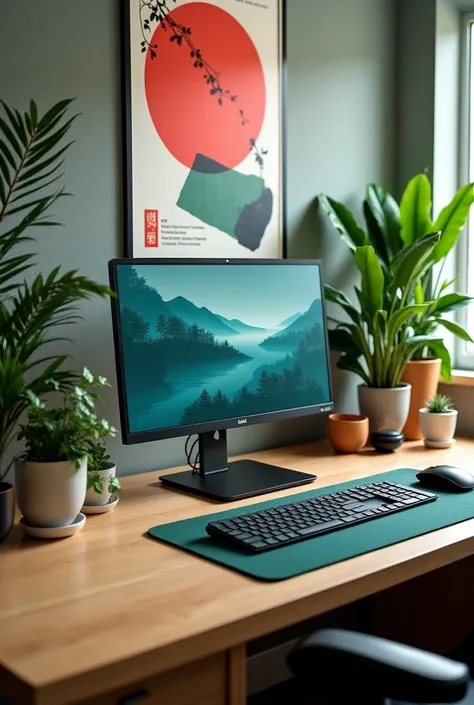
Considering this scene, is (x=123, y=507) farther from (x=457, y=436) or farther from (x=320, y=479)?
(x=457, y=436)

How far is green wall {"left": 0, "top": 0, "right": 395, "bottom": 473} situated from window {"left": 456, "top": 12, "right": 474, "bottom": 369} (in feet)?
0.81

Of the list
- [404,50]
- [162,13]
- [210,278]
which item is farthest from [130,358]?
[404,50]

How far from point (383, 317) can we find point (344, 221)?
0.33m

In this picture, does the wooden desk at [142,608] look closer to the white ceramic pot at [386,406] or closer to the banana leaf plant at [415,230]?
the white ceramic pot at [386,406]

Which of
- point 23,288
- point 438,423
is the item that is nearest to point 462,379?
point 438,423

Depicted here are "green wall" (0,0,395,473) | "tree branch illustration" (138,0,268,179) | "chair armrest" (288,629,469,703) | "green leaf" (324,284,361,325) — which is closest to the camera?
"chair armrest" (288,629,469,703)

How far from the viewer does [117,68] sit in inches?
79.3

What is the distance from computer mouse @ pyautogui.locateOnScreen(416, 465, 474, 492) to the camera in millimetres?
1886

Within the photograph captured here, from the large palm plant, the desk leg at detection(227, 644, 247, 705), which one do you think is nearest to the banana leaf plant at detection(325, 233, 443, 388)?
the large palm plant

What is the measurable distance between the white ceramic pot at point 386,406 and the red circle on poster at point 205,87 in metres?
0.76

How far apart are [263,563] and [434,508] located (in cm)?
50

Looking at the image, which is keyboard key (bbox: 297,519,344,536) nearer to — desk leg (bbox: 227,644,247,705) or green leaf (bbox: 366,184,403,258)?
desk leg (bbox: 227,644,247,705)

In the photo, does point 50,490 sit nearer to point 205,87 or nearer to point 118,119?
point 118,119

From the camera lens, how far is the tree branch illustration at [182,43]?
2045 mm
